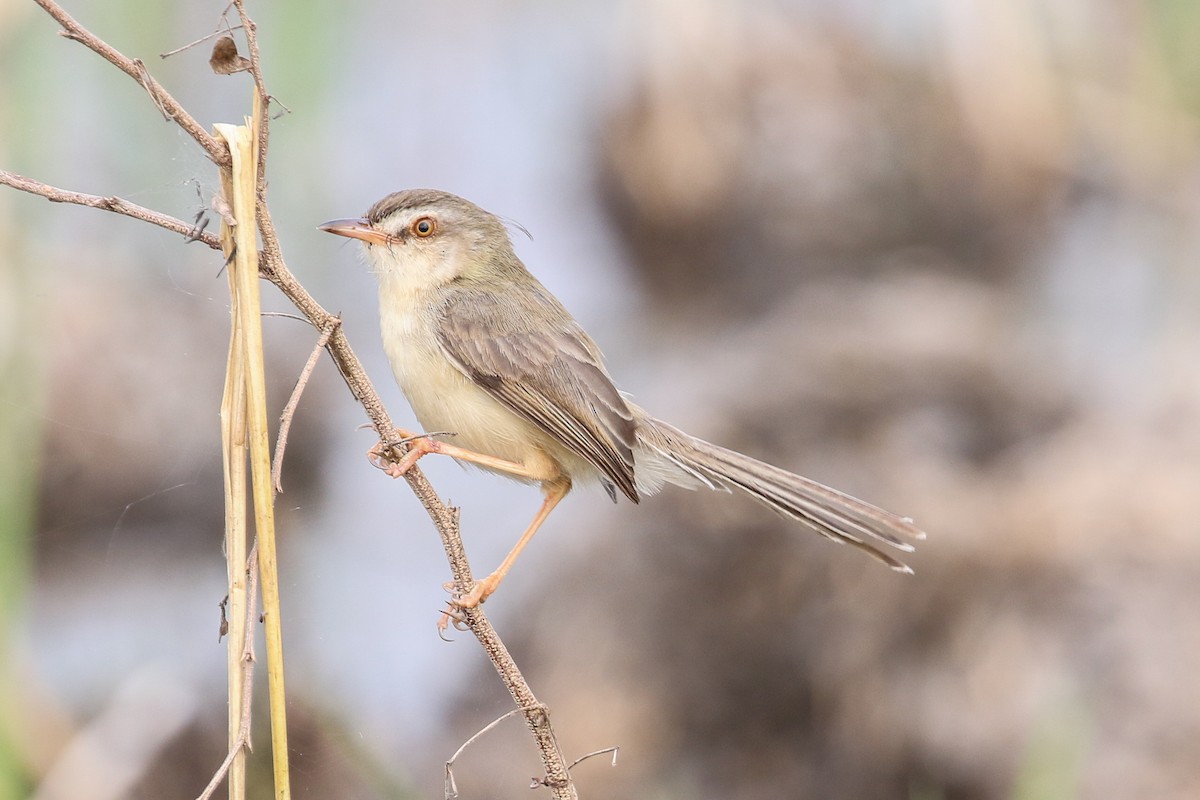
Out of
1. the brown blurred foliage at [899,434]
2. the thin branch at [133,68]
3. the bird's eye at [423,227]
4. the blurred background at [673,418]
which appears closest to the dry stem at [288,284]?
the thin branch at [133,68]

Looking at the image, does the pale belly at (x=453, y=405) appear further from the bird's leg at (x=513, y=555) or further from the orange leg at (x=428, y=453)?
the bird's leg at (x=513, y=555)

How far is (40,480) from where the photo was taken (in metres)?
5.21

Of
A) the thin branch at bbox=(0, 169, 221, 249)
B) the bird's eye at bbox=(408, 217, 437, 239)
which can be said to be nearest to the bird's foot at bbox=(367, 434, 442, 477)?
the thin branch at bbox=(0, 169, 221, 249)

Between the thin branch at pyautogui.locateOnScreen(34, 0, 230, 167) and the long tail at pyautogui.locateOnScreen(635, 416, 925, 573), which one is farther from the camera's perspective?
the long tail at pyautogui.locateOnScreen(635, 416, 925, 573)

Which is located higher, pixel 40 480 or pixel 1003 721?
pixel 1003 721

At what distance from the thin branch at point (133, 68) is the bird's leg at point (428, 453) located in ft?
2.36

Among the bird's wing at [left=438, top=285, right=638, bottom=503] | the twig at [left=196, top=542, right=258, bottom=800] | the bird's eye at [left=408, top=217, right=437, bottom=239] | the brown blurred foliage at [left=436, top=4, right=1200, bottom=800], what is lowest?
the twig at [left=196, top=542, right=258, bottom=800]

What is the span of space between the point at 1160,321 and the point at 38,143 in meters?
6.15

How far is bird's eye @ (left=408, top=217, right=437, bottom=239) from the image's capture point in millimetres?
3506

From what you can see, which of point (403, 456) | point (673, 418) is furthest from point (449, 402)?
point (673, 418)

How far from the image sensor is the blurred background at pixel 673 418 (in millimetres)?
4707

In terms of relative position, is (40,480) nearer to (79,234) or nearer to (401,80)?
(79,234)

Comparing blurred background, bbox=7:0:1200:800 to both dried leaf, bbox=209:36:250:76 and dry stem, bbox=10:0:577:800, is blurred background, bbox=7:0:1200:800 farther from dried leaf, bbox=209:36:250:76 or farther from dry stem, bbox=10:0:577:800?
dried leaf, bbox=209:36:250:76

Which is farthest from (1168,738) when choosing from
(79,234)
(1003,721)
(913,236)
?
(79,234)
